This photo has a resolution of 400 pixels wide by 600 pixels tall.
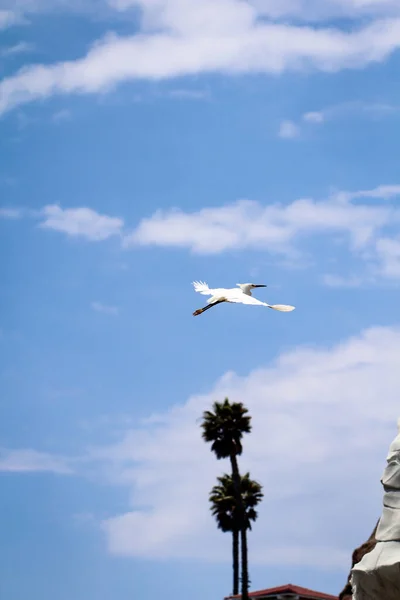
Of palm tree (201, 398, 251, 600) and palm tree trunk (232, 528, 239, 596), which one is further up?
palm tree (201, 398, 251, 600)

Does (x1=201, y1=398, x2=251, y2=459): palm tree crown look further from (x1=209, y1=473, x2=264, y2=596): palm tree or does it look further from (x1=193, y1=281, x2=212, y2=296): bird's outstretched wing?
(x1=193, y1=281, x2=212, y2=296): bird's outstretched wing

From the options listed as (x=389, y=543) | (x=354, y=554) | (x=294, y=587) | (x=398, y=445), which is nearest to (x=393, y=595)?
(x=389, y=543)

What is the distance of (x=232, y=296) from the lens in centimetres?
2400

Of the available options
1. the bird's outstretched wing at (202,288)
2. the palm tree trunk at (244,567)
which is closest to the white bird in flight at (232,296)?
the bird's outstretched wing at (202,288)

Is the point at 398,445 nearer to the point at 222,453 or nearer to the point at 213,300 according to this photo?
the point at 213,300

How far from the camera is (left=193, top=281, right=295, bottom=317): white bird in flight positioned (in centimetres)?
2264

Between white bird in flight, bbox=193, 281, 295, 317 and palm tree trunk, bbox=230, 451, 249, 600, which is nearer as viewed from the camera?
Answer: white bird in flight, bbox=193, 281, 295, 317

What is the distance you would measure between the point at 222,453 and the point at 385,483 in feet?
85.6

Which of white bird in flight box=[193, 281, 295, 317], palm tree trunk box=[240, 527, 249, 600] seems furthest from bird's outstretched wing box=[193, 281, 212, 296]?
palm tree trunk box=[240, 527, 249, 600]

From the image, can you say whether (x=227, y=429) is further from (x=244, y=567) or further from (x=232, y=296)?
(x=232, y=296)

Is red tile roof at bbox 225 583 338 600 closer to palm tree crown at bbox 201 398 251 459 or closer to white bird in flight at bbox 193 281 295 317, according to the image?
palm tree crown at bbox 201 398 251 459

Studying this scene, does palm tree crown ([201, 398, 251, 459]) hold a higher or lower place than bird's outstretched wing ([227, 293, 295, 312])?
higher

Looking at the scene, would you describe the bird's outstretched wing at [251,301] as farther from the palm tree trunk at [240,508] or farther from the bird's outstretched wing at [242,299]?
the palm tree trunk at [240,508]

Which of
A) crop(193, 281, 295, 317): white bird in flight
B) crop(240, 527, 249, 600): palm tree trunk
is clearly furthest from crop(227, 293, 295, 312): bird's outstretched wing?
crop(240, 527, 249, 600): palm tree trunk
